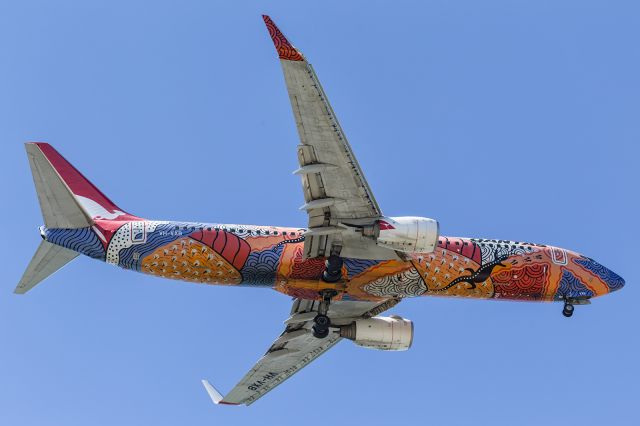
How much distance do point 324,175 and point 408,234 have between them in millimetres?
4093

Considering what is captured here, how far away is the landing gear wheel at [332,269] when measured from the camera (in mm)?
42875

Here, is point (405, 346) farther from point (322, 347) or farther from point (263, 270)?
point (263, 270)

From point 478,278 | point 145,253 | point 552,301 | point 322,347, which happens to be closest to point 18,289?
point 145,253

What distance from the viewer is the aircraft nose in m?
46.6

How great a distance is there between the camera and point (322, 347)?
5000 cm

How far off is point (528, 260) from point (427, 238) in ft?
19.3

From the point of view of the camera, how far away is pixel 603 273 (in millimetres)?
46781

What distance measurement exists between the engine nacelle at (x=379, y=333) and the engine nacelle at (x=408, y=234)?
7.09 metres

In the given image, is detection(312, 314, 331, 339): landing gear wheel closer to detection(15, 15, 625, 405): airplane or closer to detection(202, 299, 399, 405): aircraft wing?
detection(15, 15, 625, 405): airplane

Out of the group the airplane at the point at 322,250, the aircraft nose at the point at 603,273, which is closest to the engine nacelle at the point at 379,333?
the airplane at the point at 322,250

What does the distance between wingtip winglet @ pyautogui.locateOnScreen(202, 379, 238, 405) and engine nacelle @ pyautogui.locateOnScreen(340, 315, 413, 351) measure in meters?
6.49

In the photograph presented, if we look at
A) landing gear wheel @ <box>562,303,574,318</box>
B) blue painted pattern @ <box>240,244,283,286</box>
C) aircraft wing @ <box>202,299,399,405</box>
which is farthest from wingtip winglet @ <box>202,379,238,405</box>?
landing gear wheel @ <box>562,303,574,318</box>

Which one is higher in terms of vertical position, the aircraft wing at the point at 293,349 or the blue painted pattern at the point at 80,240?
the blue painted pattern at the point at 80,240

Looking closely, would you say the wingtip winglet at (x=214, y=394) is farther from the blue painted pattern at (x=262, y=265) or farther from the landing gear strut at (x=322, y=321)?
the blue painted pattern at (x=262, y=265)
